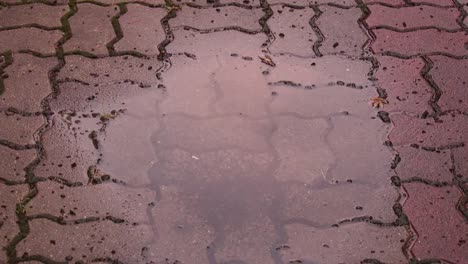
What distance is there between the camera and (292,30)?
15.9 feet

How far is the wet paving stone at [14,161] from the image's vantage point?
3816 millimetres

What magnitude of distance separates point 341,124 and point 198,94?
831mm

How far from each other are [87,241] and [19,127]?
37.1 inches

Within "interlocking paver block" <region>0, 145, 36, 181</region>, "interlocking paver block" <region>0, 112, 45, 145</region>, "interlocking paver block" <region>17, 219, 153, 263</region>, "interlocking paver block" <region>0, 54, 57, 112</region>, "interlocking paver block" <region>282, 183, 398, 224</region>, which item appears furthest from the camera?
"interlocking paver block" <region>0, 54, 57, 112</region>

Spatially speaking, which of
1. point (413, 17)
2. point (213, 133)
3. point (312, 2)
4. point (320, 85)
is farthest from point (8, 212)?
point (413, 17)

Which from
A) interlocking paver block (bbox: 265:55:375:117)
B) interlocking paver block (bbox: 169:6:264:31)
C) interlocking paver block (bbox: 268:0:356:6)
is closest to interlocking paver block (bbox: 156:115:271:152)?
interlocking paver block (bbox: 265:55:375:117)

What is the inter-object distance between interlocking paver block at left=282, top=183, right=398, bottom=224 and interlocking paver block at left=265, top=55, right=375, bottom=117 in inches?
23.1

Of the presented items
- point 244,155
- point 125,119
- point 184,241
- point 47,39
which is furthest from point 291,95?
point 47,39

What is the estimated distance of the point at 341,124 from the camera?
4.20 metres

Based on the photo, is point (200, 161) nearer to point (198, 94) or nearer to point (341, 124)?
point (198, 94)

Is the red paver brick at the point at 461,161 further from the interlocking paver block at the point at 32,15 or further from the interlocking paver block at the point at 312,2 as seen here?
the interlocking paver block at the point at 32,15

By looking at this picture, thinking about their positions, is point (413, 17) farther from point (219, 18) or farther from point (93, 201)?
point (93, 201)

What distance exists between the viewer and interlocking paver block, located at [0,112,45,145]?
13.2ft

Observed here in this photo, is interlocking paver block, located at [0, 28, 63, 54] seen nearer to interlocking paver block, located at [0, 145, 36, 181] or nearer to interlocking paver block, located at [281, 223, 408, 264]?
interlocking paver block, located at [0, 145, 36, 181]
